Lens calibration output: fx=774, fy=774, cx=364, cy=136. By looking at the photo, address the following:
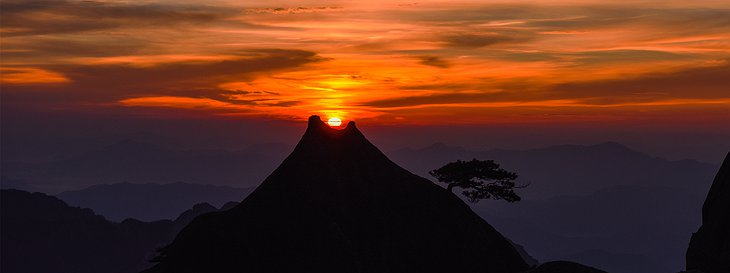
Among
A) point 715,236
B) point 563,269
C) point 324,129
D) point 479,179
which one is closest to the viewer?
point 563,269

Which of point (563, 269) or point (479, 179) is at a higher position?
point (479, 179)

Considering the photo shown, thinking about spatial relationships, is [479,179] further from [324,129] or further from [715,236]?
[715,236]

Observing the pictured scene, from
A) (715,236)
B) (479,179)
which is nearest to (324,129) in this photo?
(479,179)

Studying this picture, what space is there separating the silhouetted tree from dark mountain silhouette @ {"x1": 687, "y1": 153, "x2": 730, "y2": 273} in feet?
107

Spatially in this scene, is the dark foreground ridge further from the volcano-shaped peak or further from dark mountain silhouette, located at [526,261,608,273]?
dark mountain silhouette, located at [526,261,608,273]

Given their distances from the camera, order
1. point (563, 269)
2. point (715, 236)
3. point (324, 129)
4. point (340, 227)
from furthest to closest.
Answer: point (324, 129)
point (340, 227)
point (715, 236)
point (563, 269)

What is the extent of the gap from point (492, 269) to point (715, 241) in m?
34.8

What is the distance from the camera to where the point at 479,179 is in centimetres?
11888

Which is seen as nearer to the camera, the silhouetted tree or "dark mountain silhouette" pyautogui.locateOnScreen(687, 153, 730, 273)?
"dark mountain silhouette" pyautogui.locateOnScreen(687, 153, 730, 273)

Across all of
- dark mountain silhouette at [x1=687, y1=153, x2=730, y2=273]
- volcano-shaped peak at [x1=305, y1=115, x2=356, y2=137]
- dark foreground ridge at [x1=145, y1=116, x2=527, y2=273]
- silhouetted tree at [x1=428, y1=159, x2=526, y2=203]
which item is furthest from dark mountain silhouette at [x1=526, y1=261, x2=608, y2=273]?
volcano-shaped peak at [x1=305, y1=115, x2=356, y2=137]

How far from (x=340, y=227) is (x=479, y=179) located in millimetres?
22979

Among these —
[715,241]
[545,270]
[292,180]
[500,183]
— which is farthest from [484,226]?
[545,270]

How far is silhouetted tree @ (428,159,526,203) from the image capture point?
117 m

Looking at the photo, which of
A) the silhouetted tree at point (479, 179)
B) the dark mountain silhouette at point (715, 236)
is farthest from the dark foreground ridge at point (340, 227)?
the dark mountain silhouette at point (715, 236)
